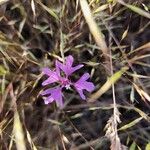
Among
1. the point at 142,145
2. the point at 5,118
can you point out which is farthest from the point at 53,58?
the point at 142,145

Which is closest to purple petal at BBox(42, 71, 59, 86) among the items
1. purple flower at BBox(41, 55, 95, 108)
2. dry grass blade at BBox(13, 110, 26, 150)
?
purple flower at BBox(41, 55, 95, 108)

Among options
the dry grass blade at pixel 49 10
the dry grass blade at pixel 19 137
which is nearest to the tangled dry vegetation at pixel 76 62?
the dry grass blade at pixel 49 10

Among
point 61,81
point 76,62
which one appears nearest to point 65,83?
point 61,81

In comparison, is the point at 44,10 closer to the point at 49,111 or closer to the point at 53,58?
the point at 53,58

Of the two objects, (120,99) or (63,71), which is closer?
(63,71)

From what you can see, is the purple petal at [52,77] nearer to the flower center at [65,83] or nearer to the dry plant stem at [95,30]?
the flower center at [65,83]

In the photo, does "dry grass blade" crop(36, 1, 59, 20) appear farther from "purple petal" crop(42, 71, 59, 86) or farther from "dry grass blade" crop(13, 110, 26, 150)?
"dry grass blade" crop(13, 110, 26, 150)

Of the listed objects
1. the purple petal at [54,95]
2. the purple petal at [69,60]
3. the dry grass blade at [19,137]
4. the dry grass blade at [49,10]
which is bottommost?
the dry grass blade at [19,137]

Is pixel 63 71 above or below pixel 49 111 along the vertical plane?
above
